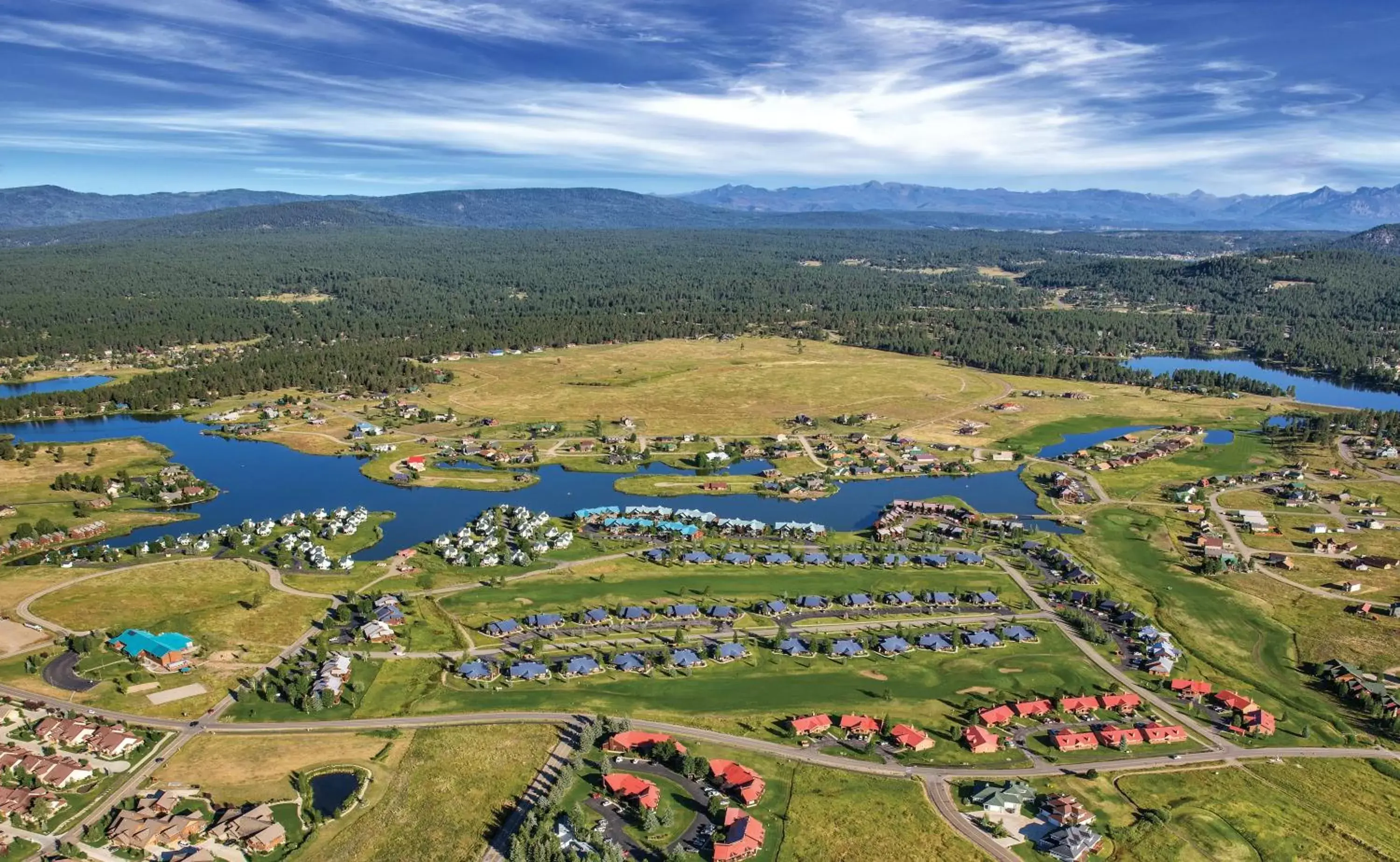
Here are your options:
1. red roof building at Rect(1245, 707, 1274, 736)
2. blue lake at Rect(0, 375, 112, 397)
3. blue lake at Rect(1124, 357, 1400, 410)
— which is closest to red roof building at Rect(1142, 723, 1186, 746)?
red roof building at Rect(1245, 707, 1274, 736)

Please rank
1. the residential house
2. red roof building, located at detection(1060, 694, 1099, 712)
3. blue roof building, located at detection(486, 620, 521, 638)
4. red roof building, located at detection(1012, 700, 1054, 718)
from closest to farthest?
1. the residential house
2. red roof building, located at detection(1012, 700, 1054, 718)
3. red roof building, located at detection(1060, 694, 1099, 712)
4. blue roof building, located at detection(486, 620, 521, 638)

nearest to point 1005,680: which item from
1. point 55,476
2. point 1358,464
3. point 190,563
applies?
point 190,563

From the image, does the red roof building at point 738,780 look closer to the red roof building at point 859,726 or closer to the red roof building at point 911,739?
the red roof building at point 859,726

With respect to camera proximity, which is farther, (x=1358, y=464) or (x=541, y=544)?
(x=1358, y=464)

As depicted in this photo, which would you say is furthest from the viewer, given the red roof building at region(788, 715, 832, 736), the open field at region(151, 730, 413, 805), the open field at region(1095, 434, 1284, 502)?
the open field at region(1095, 434, 1284, 502)

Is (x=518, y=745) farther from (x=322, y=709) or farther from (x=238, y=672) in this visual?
(x=238, y=672)

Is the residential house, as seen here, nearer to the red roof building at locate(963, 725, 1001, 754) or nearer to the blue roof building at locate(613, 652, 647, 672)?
the red roof building at locate(963, 725, 1001, 754)

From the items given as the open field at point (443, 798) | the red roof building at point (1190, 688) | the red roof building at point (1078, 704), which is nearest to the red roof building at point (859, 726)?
the red roof building at point (1078, 704)

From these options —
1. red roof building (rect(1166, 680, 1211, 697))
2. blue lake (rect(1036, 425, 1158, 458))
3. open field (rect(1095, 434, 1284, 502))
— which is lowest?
blue lake (rect(1036, 425, 1158, 458))
